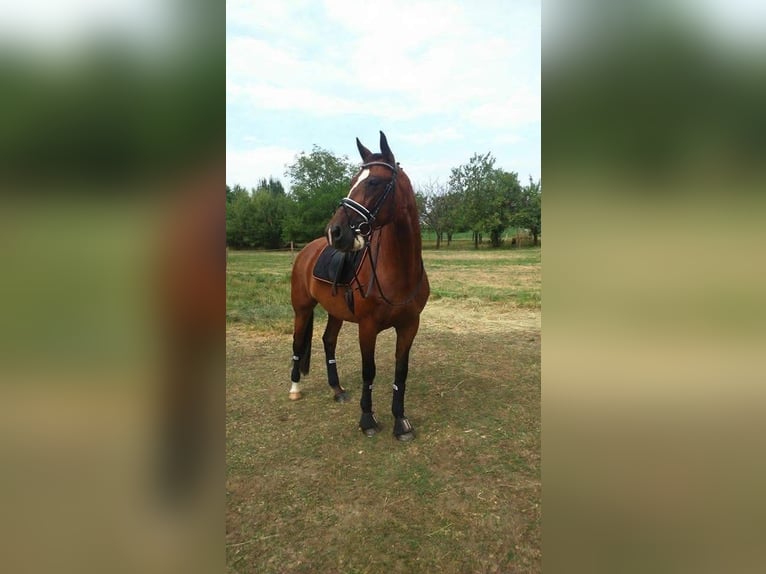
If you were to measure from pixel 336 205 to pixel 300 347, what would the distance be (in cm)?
1082

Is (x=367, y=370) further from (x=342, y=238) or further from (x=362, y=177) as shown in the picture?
(x=362, y=177)

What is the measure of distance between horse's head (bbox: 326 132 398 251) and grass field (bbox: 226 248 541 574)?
6.47ft

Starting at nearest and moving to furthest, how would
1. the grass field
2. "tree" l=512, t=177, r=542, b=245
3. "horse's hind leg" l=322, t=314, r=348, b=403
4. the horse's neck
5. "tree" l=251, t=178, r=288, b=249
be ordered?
the grass field → the horse's neck → "horse's hind leg" l=322, t=314, r=348, b=403 → "tree" l=251, t=178, r=288, b=249 → "tree" l=512, t=177, r=542, b=245

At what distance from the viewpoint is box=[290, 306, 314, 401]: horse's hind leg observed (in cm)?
508

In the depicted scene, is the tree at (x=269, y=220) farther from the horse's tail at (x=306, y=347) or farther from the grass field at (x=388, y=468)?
the horse's tail at (x=306, y=347)

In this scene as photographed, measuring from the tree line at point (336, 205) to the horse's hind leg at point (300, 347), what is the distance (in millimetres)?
10328

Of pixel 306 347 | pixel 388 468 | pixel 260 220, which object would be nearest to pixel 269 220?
pixel 260 220

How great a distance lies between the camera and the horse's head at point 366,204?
10.1ft

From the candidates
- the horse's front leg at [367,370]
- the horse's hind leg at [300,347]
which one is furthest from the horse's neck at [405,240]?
the horse's hind leg at [300,347]

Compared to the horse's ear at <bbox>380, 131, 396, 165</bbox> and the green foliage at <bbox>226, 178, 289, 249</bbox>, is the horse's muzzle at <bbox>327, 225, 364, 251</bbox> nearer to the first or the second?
the horse's ear at <bbox>380, 131, 396, 165</bbox>

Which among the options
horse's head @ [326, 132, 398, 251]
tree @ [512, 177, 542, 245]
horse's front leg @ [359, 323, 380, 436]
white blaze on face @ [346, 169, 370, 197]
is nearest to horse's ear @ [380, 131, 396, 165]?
horse's head @ [326, 132, 398, 251]
